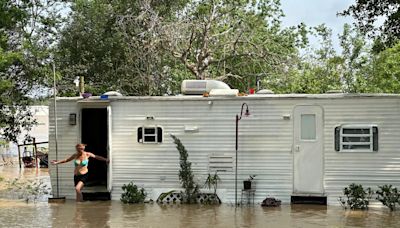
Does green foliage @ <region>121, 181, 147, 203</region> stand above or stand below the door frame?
below

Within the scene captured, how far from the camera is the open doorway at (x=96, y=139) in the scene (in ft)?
48.2

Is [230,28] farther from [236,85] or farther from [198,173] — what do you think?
[198,173]

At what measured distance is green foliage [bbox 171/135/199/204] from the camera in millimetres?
12828

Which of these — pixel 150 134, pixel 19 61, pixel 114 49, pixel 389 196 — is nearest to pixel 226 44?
pixel 114 49

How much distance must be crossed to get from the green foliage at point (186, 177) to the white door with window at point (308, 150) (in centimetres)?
219

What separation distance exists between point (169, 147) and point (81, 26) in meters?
12.4

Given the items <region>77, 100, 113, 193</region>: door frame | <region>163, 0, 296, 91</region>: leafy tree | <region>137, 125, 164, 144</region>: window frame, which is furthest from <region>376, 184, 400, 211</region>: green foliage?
<region>163, 0, 296, 91</region>: leafy tree

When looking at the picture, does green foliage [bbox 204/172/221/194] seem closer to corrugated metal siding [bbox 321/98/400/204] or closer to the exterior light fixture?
corrugated metal siding [bbox 321/98/400/204]

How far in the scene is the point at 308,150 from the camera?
12516 millimetres

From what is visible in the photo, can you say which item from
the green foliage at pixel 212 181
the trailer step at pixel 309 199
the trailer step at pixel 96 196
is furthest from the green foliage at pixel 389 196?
the trailer step at pixel 96 196

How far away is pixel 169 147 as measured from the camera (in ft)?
43.1

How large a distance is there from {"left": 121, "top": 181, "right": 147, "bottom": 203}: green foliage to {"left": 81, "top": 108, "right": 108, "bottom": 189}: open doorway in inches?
62.8

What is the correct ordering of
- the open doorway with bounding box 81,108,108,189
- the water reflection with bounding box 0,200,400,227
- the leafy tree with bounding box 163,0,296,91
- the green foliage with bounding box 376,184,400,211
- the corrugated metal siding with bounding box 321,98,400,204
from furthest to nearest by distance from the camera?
the leafy tree with bounding box 163,0,296,91, the open doorway with bounding box 81,108,108,189, the corrugated metal siding with bounding box 321,98,400,204, the green foliage with bounding box 376,184,400,211, the water reflection with bounding box 0,200,400,227

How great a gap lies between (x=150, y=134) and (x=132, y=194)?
1.40 meters
